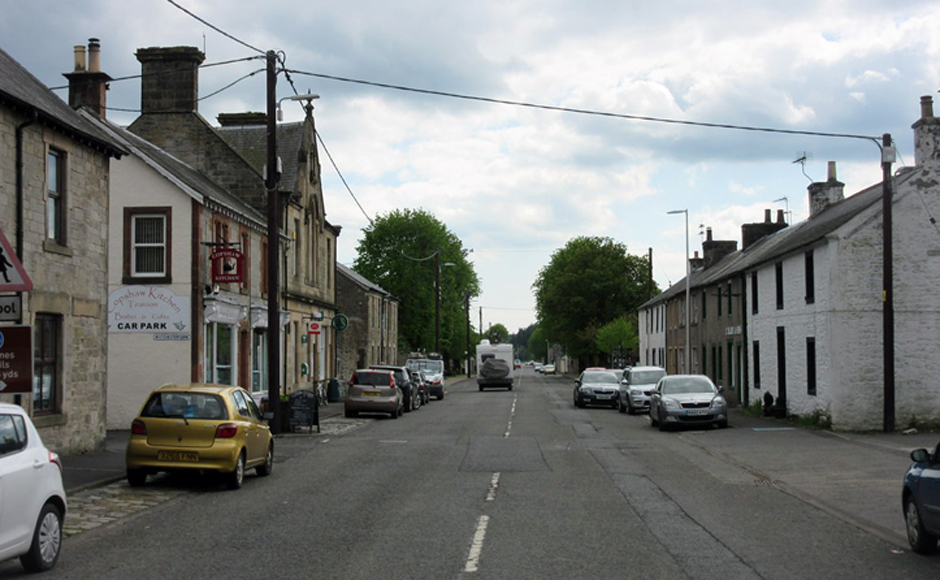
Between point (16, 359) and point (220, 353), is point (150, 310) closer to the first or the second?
point (220, 353)

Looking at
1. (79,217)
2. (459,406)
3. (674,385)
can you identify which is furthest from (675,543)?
(459,406)

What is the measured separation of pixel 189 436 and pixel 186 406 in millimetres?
523

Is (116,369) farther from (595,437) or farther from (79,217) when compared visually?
(595,437)

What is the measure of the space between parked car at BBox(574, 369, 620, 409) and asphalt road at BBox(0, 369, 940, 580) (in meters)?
18.1

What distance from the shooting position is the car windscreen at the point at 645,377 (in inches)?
1411

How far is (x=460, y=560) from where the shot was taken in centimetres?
885

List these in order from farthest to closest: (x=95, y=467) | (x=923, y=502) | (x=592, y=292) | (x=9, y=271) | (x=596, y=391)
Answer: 1. (x=592, y=292)
2. (x=596, y=391)
3. (x=95, y=467)
4. (x=9, y=271)
5. (x=923, y=502)

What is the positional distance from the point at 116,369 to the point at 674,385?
15705mm

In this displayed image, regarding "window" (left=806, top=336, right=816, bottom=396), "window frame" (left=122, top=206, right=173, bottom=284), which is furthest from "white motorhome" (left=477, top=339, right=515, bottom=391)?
"window frame" (left=122, top=206, right=173, bottom=284)

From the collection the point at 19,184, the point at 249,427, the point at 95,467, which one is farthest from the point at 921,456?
the point at 19,184

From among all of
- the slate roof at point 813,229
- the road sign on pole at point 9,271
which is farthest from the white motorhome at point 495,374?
the road sign on pole at point 9,271

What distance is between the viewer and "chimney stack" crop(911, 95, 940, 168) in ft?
85.0

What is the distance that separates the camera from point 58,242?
18328 mm

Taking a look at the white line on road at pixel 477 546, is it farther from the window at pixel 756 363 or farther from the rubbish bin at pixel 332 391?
the rubbish bin at pixel 332 391
